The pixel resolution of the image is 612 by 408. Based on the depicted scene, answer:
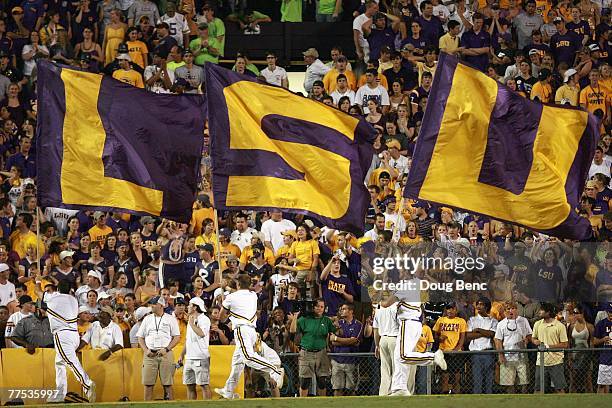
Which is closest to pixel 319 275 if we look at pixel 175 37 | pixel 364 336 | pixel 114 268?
pixel 364 336

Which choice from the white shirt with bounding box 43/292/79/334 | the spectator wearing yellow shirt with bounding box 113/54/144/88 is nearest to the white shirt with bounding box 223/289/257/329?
the white shirt with bounding box 43/292/79/334

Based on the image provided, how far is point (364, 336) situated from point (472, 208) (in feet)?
13.0

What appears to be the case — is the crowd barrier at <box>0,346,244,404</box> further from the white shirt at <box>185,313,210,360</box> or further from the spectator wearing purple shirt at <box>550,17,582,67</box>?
the spectator wearing purple shirt at <box>550,17,582,67</box>

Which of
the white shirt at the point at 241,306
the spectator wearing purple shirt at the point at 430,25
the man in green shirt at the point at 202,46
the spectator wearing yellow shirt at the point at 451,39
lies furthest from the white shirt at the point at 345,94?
the white shirt at the point at 241,306

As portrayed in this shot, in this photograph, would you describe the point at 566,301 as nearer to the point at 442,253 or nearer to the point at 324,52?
the point at 442,253

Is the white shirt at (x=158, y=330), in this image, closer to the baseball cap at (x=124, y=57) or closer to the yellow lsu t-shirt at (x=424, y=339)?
the yellow lsu t-shirt at (x=424, y=339)

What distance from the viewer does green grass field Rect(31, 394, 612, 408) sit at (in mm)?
16844

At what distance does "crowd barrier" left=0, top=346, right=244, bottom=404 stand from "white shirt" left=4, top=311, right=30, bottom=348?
49cm

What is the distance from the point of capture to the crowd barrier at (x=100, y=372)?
1866cm

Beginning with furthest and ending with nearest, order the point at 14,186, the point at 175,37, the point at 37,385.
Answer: the point at 175,37 < the point at 14,186 < the point at 37,385

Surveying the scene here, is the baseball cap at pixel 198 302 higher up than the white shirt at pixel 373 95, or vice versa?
the white shirt at pixel 373 95

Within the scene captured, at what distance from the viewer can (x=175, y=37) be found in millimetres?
25547

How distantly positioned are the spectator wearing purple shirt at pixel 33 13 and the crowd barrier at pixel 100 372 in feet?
28.6

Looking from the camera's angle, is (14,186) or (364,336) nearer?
(364,336)
